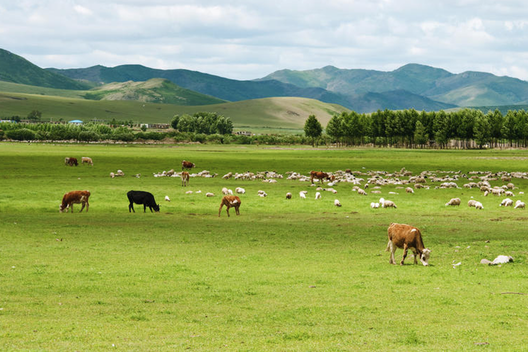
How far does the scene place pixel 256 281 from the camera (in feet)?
62.6

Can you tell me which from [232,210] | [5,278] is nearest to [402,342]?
[5,278]

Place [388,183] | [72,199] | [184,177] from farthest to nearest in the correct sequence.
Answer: [388,183], [184,177], [72,199]

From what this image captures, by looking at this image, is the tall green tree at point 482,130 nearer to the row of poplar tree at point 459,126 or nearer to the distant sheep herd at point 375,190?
the row of poplar tree at point 459,126

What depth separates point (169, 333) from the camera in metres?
13.3

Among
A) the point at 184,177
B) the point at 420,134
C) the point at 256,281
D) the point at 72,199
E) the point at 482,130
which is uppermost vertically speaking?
the point at 482,130

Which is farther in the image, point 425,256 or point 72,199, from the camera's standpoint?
point 72,199

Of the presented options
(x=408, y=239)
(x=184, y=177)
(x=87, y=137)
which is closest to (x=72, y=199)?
(x=184, y=177)

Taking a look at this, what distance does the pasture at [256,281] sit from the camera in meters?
13.1

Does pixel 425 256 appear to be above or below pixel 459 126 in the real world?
below

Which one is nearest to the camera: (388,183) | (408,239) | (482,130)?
(408,239)

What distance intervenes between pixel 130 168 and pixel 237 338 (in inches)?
2676

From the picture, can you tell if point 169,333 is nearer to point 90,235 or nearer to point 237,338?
point 237,338

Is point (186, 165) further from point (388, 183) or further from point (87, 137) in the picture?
point (87, 137)

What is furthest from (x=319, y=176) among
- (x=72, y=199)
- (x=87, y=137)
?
(x=87, y=137)
